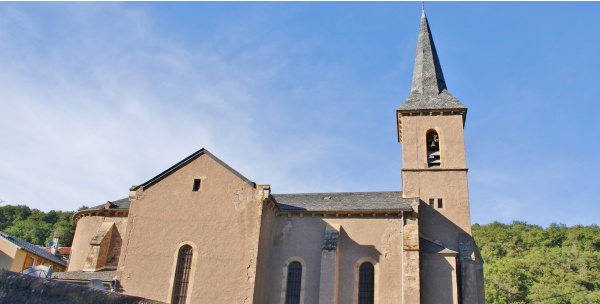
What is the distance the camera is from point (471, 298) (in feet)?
63.1

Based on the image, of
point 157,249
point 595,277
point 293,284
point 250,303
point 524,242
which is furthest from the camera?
point 524,242

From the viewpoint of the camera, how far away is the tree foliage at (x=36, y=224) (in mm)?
71875

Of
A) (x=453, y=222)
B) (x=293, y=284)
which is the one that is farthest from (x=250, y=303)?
(x=453, y=222)

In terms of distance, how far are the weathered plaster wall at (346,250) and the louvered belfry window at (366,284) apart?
27cm

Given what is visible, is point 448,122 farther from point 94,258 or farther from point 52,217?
point 52,217

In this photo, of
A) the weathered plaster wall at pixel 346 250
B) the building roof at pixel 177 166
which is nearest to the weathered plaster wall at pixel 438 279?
the weathered plaster wall at pixel 346 250

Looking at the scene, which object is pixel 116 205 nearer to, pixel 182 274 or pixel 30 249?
pixel 182 274

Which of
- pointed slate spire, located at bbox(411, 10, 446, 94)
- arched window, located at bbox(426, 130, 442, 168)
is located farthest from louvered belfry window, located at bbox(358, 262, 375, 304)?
pointed slate spire, located at bbox(411, 10, 446, 94)

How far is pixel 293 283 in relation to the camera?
2069cm

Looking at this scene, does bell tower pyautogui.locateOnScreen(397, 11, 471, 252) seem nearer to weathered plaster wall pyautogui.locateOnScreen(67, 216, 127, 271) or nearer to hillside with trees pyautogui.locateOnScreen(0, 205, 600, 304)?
weathered plaster wall pyautogui.locateOnScreen(67, 216, 127, 271)

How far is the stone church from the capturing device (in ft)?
60.6

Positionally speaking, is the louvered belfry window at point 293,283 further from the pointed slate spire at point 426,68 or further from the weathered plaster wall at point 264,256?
the pointed slate spire at point 426,68

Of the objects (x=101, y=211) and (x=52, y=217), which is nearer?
(x=101, y=211)

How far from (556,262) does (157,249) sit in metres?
55.7
